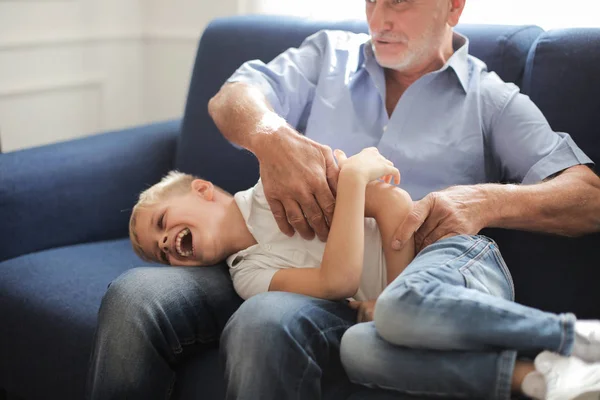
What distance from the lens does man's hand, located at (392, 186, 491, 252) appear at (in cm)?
149

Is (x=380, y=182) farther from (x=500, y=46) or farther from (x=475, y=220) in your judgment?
(x=500, y=46)

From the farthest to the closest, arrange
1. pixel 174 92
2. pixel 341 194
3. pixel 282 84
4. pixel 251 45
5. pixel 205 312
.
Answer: pixel 174 92 < pixel 251 45 < pixel 282 84 < pixel 205 312 < pixel 341 194

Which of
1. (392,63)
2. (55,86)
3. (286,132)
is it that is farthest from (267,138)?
(55,86)

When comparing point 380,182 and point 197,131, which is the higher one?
point 380,182

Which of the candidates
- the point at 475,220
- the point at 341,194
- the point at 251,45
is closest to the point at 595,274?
the point at 475,220

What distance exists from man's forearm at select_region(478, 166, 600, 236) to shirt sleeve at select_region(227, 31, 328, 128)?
0.57 metres

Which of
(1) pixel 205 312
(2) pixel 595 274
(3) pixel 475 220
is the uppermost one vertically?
(3) pixel 475 220

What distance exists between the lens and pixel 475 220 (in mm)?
1544

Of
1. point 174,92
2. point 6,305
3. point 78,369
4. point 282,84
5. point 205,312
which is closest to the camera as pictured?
point 205,312

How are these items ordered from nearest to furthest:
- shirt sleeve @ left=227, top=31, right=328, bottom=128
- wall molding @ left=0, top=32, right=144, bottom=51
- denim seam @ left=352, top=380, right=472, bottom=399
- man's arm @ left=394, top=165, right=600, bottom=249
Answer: denim seam @ left=352, top=380, right=472, bottom=399, man's arm @ left=394, top=165, right=600, bottom=249, shirt sleeve @ left=227, top=31, right=328, bottom=128, wall molding @ left=0, top=32, right=144, bottom=51

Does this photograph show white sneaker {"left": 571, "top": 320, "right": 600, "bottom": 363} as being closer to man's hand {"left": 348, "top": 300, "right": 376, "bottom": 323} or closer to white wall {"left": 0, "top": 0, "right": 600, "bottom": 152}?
man's hand {"left": 348, "top": 300, "right": 376, "bottom": 323}

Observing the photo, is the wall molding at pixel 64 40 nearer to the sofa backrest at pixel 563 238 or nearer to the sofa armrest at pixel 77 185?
the sofa armrest at pixel 77 185

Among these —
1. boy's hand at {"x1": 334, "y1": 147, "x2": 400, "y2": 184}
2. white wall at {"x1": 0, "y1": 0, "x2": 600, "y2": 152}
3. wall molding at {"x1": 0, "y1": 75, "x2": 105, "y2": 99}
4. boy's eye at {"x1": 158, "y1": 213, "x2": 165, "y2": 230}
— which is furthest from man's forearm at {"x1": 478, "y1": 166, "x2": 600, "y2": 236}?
wall molding at {"x1": 0, "y1": 75, "x2": 105, "y2": 99}

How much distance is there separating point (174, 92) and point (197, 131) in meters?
0.88
